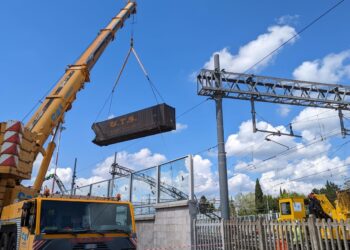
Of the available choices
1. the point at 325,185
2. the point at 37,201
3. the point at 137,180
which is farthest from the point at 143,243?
the point at 325,185

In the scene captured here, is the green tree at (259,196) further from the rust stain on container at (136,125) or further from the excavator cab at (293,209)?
the rust stain on container at (136,125)

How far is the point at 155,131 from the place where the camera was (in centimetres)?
1364

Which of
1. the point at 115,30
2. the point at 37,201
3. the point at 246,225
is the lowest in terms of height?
the point at 246,225

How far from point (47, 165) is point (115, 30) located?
7644 mm

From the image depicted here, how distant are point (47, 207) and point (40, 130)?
15.6 feet

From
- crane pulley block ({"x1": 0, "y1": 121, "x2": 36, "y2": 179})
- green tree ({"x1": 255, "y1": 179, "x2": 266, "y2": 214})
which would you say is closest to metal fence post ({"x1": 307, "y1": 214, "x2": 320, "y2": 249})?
crane pulley block ({"x1": 0, "y1": 121, "x2": 36, "y2": 179})

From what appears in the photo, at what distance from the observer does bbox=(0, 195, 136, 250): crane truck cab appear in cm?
710

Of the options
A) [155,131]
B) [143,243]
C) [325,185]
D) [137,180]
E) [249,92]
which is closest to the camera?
[155,131]

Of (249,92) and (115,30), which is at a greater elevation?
(115,30)

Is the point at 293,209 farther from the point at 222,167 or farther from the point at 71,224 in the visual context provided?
the point at 71,224

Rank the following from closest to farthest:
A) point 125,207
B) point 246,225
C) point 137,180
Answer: point 125,207 → point 246,225 → point 137,180

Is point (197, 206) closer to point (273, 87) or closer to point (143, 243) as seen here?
point (143, 243)

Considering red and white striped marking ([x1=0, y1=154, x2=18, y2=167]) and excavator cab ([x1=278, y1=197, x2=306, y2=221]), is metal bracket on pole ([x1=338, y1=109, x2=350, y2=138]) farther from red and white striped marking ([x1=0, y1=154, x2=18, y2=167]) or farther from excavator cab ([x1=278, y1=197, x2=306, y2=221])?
red and white striped marking ([x1=0, y1=154, x2=18, y2=167])

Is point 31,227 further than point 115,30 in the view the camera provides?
No
